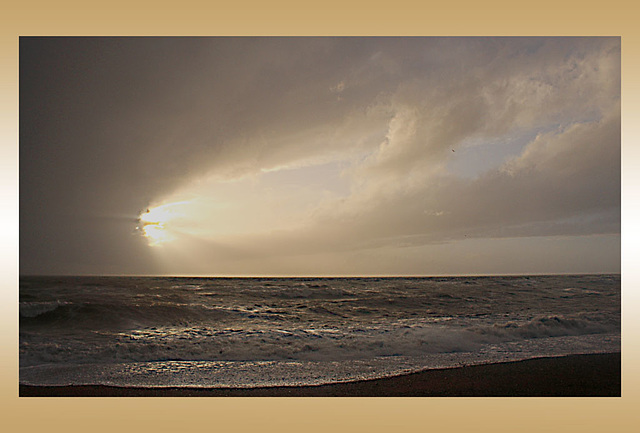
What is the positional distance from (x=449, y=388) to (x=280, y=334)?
2.52m

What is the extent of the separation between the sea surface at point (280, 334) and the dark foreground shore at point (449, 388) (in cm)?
15

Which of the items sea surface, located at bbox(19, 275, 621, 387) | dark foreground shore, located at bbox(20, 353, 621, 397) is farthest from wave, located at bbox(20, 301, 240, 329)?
dark foreground shore, located at bbox(20, 353, 621, 397)

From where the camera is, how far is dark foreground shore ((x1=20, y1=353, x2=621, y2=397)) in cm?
347

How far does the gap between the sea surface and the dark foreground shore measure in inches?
6.0

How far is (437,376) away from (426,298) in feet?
18.6

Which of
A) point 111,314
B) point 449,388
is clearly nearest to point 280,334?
point 449,388

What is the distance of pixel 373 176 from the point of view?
5062mm

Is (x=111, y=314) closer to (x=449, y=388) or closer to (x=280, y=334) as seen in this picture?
(x=280, y=334)

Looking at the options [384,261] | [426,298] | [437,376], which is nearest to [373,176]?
[384,261]

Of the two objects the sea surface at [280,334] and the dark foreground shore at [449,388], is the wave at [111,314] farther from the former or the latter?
the dark foreground shore at [449,388]

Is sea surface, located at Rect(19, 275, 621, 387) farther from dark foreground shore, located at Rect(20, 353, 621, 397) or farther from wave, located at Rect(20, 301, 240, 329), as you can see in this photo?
dark foreground shore, located at Rect(20, 353, 621, 397)

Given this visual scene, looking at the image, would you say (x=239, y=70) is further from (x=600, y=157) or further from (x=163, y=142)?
(x=600, y=157)

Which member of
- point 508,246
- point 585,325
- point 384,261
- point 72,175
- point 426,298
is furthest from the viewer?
point 426,298

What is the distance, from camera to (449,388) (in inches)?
141
